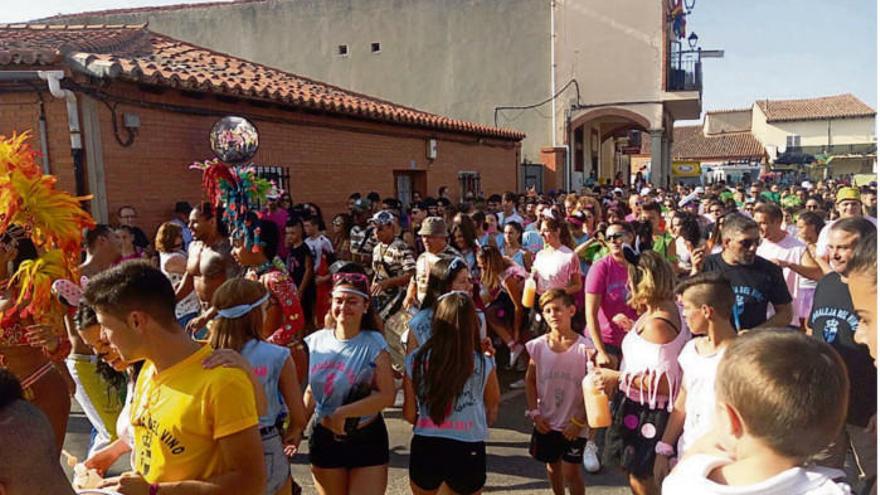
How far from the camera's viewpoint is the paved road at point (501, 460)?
431 cm

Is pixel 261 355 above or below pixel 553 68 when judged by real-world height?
below

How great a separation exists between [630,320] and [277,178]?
21.8 ft

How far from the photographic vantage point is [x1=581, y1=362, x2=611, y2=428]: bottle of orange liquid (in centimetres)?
328

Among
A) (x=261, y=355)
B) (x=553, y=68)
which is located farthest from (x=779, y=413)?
(x=553, y=68)

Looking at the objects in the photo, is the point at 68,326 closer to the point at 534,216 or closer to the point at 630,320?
the point at 630,320

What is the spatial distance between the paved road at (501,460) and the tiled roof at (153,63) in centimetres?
371

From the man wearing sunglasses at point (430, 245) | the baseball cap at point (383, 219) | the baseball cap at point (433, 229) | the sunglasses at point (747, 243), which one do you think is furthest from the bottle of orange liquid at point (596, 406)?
the baseball cap at point (383, 219)

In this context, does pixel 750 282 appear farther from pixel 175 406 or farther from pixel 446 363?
Answer: pixel 175 406

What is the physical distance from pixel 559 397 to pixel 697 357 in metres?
1.03

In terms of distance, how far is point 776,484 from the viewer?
60.5 inches

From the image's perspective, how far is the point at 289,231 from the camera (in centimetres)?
670

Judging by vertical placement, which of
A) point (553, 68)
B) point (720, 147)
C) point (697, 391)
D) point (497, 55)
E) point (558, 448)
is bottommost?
point (558, 448)

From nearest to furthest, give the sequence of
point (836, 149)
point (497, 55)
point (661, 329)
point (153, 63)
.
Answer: point (661, 329) < point (153, 63) < point (497, 55) < point (836, 149)

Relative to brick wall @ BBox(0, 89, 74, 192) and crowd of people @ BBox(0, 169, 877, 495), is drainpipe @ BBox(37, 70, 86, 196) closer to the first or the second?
Result: brick wall @ BBox(0, 89, 74, 192)
